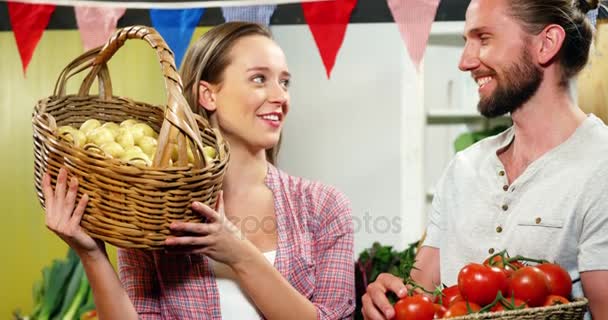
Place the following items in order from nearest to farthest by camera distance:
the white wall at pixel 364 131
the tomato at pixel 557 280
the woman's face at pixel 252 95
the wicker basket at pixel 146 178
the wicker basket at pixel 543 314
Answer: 1. the wicker basket at pixel 543 314
2. the tomato at pixel 557 280
3. the wicker basket at pixel 146 178
4. the woman's face at pixel 252 95
5. the white wall at pixel 364 131

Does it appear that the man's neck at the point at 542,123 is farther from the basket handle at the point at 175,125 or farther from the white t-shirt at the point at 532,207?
the basket handle at the point at 175,125

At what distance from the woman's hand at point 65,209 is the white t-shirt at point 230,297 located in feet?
1.15

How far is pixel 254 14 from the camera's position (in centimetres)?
215

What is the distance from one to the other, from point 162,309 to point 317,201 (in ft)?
1.41

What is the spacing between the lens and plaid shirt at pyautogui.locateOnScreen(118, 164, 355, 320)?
1753mm

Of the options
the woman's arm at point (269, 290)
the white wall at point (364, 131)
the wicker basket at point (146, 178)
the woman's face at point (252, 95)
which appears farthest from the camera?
the white wall at point (364, 131)

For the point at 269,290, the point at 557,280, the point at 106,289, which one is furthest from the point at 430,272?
the point at 106,289

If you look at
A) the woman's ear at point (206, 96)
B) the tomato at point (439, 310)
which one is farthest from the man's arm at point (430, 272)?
the woman's ear at point (206, 96)

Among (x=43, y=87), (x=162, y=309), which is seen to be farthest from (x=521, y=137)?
(x=43, y=87)

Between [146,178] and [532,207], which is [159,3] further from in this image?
[532,207]

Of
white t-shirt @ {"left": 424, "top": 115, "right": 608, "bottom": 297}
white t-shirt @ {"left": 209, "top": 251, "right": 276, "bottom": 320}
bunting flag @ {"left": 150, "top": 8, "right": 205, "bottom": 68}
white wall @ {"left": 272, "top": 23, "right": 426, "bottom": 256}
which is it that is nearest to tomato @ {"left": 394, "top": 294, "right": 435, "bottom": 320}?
white t-shirt @ {"left": 424, "top": 115, "right": 608, "bottom": 297}

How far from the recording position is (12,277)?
276 cm

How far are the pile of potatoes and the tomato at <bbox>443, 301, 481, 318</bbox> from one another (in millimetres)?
516

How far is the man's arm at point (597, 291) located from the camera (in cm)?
137
